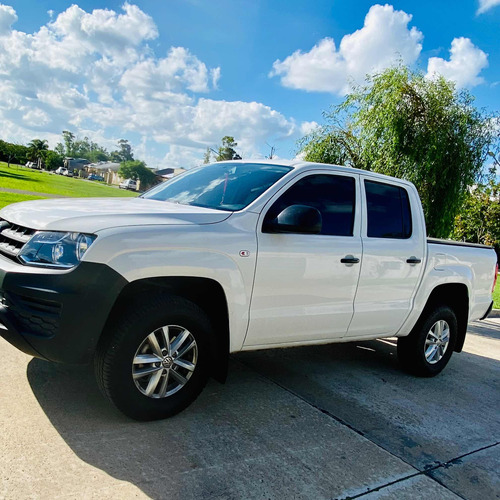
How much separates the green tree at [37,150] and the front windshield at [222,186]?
106088 millimetres

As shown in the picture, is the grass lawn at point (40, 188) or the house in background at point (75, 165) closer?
the grass lawn at point (40, 188)

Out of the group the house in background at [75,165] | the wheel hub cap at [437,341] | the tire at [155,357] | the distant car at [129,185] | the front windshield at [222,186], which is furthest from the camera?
the house in background at [75,165]

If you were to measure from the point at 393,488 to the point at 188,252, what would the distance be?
192 centimetres

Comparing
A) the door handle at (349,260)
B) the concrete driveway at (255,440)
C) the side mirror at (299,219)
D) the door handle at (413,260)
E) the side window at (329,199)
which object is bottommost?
the concrete driveway at (255,440)

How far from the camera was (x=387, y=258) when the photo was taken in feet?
14.5

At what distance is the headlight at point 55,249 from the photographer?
2842mm

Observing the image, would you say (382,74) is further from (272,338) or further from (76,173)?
(76,173)

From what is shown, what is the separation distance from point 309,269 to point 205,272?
94 centimetres

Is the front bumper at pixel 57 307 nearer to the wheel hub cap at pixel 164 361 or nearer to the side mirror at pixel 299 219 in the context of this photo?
the wheel hub cap at pixel 164 361

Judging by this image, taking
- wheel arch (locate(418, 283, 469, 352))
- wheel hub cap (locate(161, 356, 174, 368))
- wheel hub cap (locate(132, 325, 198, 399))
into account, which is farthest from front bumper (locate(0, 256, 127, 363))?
wheel arch (locate(418, 283, 469, 352))

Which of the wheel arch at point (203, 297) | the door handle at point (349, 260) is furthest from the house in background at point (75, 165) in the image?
the wheel arch at point (203, 297)

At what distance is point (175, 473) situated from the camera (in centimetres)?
271

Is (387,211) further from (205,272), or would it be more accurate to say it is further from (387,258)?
(205,272)

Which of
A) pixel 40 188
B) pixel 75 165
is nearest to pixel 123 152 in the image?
pixel 75 165
